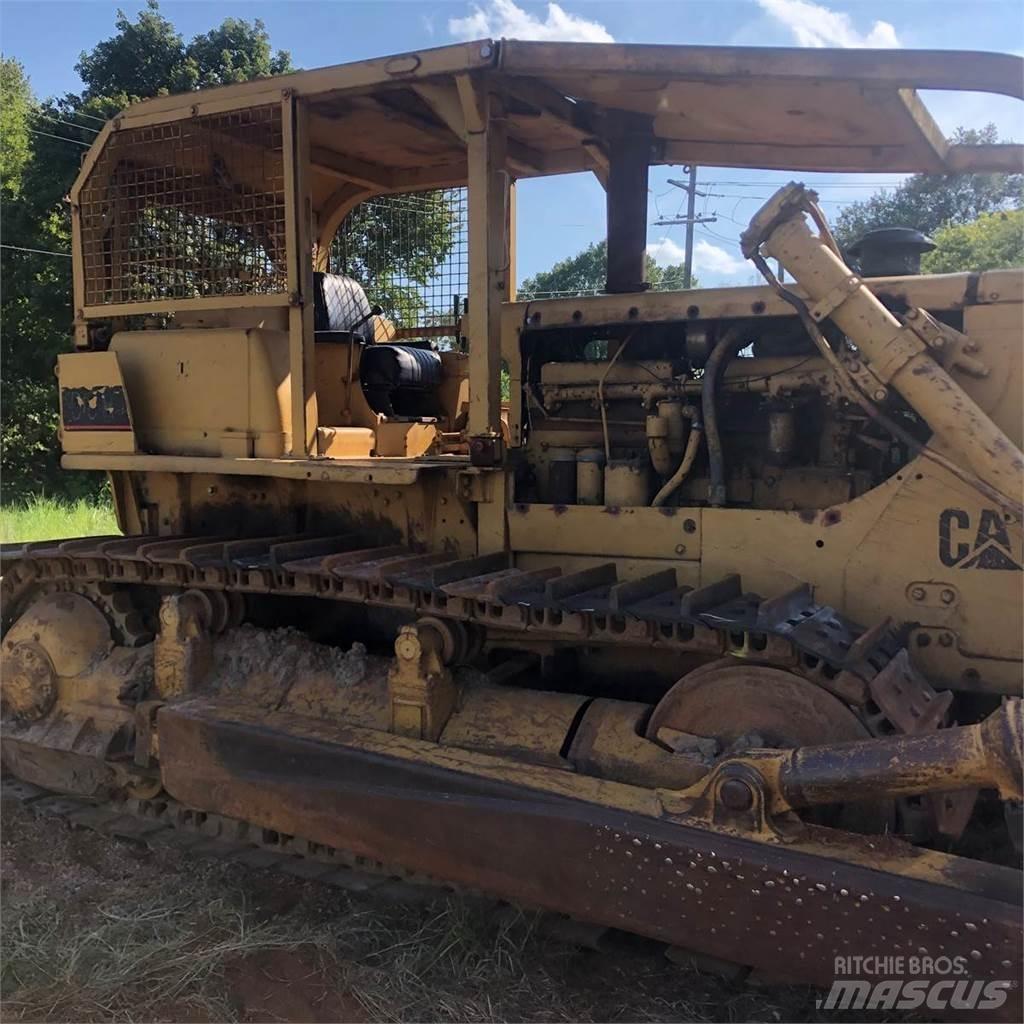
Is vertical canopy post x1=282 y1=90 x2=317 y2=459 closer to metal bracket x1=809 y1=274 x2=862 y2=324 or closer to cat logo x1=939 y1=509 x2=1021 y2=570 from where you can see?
metal bracket x1=809 y1=274 x2=862 y2=324

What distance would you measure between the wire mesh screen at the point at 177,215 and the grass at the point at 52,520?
23.3ft

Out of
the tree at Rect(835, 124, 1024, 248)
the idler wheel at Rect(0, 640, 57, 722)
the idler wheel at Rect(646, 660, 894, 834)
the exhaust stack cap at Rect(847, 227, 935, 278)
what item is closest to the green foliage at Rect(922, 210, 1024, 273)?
the tree at Rect(835, 124, 1024, 248)

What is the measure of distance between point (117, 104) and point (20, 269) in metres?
3.50

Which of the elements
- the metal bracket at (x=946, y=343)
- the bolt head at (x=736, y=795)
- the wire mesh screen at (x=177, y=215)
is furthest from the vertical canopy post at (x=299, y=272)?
the metal bracket at (x=946, y=343)

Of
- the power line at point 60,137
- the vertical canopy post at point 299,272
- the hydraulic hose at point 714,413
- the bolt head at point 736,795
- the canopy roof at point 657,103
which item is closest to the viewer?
the bolt head at point 736,795

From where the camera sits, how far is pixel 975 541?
3301 millimetres

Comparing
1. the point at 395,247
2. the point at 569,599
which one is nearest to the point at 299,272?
the point at 569,599

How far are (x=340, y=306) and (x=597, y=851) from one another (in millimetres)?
3542

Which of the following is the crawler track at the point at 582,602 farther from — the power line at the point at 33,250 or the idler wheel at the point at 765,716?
the power line at the point at 33,250

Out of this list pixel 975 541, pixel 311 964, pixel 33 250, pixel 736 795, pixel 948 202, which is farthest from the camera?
pixel 948 202

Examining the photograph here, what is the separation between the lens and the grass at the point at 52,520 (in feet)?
41.3

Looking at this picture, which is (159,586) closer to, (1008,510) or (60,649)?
(60,649)

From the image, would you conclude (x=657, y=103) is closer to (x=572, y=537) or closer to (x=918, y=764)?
(x=572, y=537)

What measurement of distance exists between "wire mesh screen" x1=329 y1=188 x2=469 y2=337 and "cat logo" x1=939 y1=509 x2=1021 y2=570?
3.50 meters
